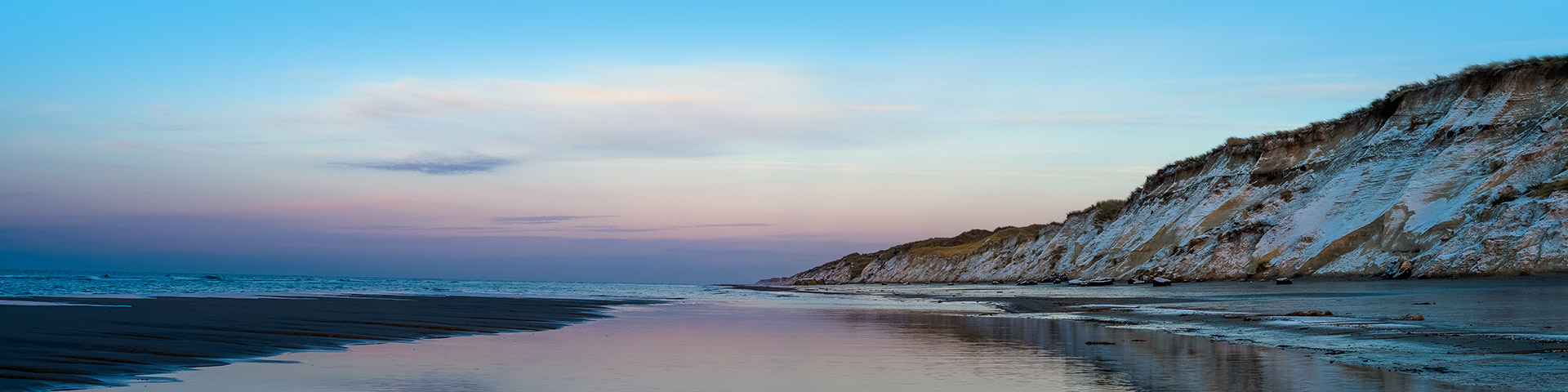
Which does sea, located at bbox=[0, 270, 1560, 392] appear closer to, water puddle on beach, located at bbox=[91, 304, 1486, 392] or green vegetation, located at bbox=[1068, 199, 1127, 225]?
water puddle on beach, located at bbox=[91, 304, 1486, 392]

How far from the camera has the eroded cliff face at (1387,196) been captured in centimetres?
3089

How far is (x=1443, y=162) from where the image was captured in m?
37.9

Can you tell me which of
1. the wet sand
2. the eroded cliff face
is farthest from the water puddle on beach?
the eroded cliff face

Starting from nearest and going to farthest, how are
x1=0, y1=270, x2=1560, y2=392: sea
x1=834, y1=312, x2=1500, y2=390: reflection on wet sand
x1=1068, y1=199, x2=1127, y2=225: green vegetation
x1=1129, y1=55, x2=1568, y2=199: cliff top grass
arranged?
x1=834, y1=312, x2=1500, y2=390: reflection on wet sand
x1=0, y1=270, x2=1560, y2=392: sea
x1=1129, y1=55, x2=1568, y2=199: cliff top grass
x1=1068, y1=199, x2=1127, y2=225: green vegetation

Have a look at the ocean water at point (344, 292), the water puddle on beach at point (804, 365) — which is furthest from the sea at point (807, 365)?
the ocean water at point (344, 292)

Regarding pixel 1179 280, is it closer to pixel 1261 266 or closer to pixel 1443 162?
pixel 1261 266

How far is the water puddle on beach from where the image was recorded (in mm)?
8250

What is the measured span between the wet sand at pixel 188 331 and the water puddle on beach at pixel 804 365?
75cm

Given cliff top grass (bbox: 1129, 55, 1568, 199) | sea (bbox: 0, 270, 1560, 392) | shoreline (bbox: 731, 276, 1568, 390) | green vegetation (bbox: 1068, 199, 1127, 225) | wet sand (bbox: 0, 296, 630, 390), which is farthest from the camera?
green vegetation (bbox: 1068, 199, 1127, 225)

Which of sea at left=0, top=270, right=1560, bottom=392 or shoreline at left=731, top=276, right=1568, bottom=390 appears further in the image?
shoreline at left=731, top=276, right=1568, bottom=390

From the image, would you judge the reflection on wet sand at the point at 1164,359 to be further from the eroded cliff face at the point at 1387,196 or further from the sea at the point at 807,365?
the eroded cliff face at the point at 1387,196

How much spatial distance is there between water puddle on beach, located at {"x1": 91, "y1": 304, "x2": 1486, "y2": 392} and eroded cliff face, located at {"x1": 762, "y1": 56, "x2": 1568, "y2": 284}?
72.5ft

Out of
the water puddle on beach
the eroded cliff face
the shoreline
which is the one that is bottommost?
the water puddle on beach

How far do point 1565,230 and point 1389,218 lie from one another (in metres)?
8.66
